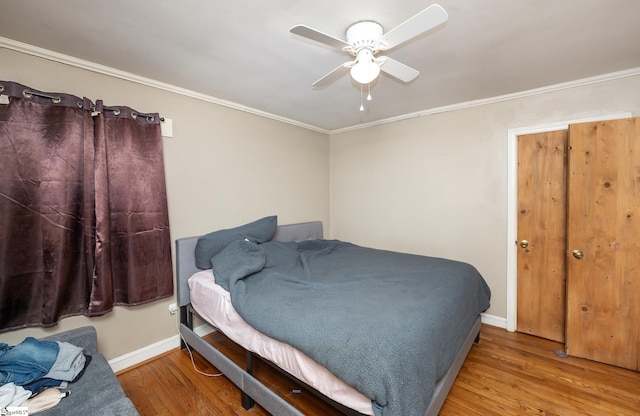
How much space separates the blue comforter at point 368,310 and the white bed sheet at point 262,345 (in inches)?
3.6

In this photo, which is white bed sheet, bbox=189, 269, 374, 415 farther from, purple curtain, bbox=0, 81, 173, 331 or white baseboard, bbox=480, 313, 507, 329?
white baseboard, bbox=480, 313, 507, 329

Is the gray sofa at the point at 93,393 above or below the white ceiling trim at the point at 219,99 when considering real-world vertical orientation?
below

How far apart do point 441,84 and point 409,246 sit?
1.99 meters

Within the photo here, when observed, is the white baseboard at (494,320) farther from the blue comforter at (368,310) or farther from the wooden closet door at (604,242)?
the blue comforter at (368,310)

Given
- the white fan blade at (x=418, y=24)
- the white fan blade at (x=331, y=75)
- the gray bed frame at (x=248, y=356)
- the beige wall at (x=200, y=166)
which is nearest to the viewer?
the white fan blade at (x=418, y=24)

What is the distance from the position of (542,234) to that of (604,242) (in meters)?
0.47

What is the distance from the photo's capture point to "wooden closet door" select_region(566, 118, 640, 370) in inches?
85.9

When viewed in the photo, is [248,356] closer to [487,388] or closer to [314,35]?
[487,388]

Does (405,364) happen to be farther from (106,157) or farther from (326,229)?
(326,229)

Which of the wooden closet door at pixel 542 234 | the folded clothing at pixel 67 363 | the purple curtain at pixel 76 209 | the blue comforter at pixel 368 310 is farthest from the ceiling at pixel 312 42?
the folded clothing at pixel 67 363

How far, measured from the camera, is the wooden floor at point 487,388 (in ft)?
5.97

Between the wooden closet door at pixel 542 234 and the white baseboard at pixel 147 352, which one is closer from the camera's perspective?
the white baseboard at pixel 147 352

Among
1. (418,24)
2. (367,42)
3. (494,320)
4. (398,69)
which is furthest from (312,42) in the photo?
(494,320)

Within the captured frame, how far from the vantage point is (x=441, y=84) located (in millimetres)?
2527
